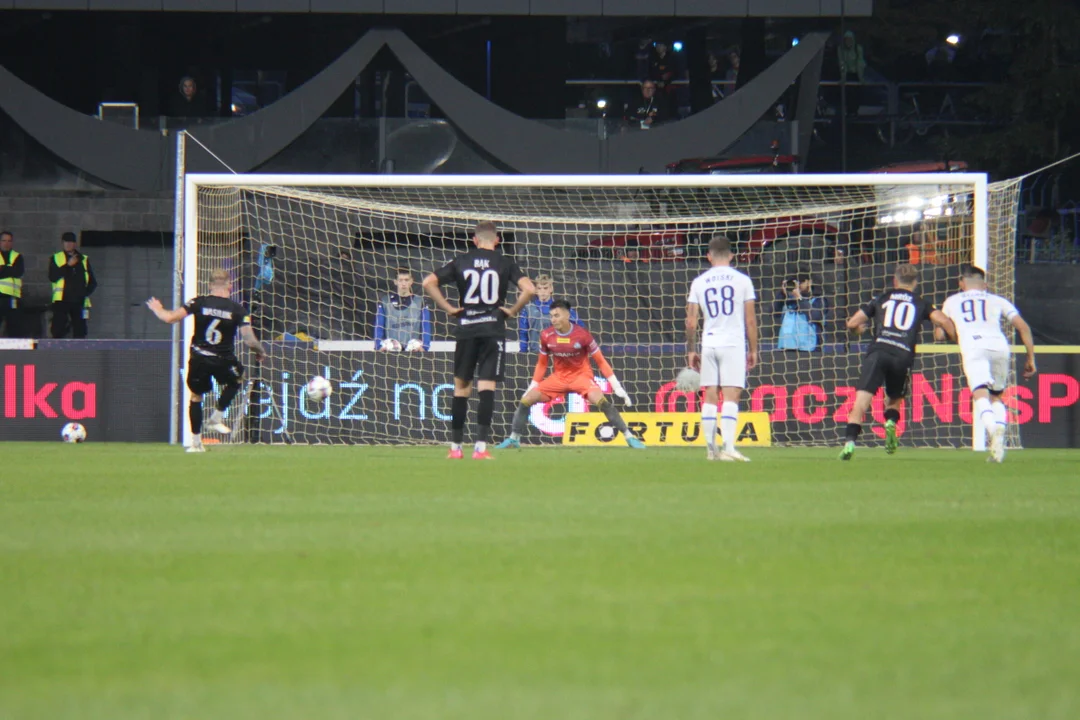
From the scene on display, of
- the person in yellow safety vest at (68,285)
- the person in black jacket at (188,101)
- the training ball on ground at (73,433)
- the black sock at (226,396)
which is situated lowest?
the training ball on ground at (73,433)

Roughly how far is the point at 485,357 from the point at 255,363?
19.3 feet

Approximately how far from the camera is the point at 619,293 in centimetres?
2109

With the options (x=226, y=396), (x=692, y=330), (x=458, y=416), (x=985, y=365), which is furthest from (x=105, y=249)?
(x=985, y=365)

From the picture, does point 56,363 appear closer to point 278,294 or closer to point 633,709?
point 278,294

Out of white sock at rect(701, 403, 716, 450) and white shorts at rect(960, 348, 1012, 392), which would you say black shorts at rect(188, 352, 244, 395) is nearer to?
white sock at rect(701, 403, 716, 450)

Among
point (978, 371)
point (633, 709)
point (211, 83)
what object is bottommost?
point (633, 709)

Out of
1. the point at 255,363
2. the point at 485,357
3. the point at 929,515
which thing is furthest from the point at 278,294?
the point at 929,515

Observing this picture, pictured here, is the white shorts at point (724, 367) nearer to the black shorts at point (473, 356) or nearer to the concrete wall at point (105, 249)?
the black shorts at point (473, 356)

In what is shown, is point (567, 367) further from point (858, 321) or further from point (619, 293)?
point (619, 293)

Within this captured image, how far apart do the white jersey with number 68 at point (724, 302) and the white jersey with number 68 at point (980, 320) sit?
231cm

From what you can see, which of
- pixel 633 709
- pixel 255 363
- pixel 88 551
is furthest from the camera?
pixel 255 363

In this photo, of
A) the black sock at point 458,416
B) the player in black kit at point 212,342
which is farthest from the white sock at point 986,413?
the player in black kit at point 212,342

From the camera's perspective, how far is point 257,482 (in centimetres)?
1054

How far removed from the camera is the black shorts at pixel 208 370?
1487 cm
